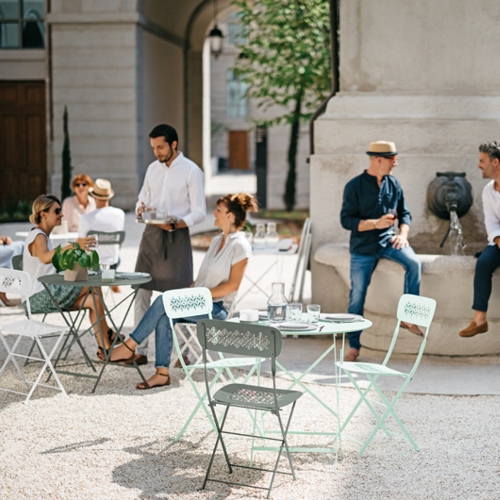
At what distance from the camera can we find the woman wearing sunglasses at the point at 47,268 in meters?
7.40

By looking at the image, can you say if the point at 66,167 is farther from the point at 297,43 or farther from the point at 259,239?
the point at 259,239

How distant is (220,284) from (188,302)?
920 mm

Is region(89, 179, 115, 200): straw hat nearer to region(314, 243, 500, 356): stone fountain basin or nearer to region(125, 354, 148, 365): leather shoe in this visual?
region(125, 354, 148, 365): leather shoe

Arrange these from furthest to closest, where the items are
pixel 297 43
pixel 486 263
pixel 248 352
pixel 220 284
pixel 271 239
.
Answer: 1. pixel 297 43
2. pixel 271 239
3. pixel 486 263
4. pixel 220 284
5. pixel 248 352

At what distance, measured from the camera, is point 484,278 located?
23.8 feet

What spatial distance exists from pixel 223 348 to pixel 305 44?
42.8 ft

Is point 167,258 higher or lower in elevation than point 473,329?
higher

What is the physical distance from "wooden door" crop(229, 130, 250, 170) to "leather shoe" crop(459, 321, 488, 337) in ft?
153

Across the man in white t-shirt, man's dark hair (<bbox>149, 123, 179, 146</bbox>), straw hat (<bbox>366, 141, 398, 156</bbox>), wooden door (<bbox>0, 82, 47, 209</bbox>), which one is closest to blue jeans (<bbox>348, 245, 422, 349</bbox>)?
straw hat (<bbox>366, 141, 398, 156</bbox>)

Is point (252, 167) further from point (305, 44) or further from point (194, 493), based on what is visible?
point (194, 493)

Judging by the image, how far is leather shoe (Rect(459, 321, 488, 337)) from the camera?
23.7 ft

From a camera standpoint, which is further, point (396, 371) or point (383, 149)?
point (383, 149)

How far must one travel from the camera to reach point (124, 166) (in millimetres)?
20812

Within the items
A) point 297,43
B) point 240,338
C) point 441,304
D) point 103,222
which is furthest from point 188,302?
point 297,43
